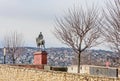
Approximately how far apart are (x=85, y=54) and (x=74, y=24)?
39708 millimetres

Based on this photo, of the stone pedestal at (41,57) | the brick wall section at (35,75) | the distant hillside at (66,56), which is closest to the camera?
the brick wall section at (35,75)

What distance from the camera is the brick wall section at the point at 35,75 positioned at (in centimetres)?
2122

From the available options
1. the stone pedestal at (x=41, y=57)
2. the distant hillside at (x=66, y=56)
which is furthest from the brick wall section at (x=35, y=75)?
the distant hillside at (x=66, y=56)

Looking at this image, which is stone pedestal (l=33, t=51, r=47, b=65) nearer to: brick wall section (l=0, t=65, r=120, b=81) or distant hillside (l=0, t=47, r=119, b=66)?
brick wall section (l=0, t=65, r=120, b=81)

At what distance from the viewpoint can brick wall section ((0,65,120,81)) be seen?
69.6ft

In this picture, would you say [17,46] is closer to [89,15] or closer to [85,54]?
[85,54]

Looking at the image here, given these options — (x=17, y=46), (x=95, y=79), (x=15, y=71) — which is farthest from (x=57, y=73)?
(x=17, y=46)

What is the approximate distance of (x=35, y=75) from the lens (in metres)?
27.1

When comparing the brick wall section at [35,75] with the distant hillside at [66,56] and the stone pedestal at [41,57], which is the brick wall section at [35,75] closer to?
the stone pedestal at [41,57]

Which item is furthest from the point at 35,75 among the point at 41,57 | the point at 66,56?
the point at 66,56

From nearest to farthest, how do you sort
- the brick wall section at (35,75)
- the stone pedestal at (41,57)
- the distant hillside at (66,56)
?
the brick wall section at (35,75), the stone pedestal at (41,57), the distant hillside at (66,56)

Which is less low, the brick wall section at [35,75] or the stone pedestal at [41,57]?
the stone pedestal at [41,57]

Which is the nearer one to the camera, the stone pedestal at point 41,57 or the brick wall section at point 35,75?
the brick wall section at point 35,75

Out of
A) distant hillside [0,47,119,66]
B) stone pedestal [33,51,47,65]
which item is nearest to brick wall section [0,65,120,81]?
stone pedestal [33,51,47,65]
